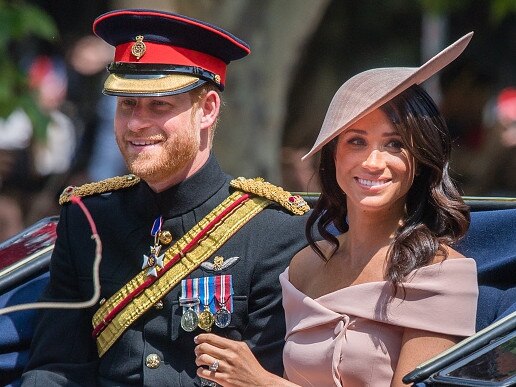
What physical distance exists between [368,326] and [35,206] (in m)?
5.08

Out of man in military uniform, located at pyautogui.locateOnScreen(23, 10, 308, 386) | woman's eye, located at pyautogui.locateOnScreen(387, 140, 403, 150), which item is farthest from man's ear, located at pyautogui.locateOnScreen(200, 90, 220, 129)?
woman's eye, located at pyautogui.locateOnScreen(387, 140, 403, 150)

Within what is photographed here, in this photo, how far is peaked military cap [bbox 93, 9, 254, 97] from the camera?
4059 mm

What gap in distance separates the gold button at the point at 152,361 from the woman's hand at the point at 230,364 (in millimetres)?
324

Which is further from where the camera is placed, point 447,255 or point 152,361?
point 152,361

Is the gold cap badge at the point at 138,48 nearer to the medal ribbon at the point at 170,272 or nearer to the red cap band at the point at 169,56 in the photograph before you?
the red cap band at the point at 169,56

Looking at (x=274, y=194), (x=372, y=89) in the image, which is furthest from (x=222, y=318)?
(x=372, y=89)

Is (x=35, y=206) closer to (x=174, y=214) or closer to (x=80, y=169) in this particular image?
(x=80, y=169)

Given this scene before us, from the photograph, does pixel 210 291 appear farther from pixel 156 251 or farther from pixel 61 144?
pixel 61 144

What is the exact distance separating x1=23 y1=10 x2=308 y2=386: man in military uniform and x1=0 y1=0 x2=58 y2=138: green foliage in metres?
2.61

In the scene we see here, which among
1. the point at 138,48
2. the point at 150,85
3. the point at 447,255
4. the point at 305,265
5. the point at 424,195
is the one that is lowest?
the point at 305,265

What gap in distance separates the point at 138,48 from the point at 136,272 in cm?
69

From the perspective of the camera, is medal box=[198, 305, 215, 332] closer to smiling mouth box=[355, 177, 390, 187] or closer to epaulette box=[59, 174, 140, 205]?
epaulette box=[59, 174, 140, 205]

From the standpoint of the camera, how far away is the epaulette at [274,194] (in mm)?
4199

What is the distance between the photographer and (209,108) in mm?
4191
